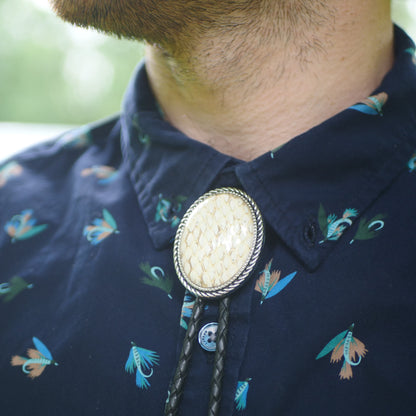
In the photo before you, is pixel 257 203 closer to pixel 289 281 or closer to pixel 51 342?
pixel 289 281

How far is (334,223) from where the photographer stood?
0.72m

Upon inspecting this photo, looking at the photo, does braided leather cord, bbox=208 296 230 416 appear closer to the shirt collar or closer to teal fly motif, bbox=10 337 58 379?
the shirt collar

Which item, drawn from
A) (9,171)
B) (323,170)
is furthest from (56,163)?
(323,170)

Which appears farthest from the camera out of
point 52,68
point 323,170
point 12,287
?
point 52,68

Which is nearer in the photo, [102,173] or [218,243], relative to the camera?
[218,243]

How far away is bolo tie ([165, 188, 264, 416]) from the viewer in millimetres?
652

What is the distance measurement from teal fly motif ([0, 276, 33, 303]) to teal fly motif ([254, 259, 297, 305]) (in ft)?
1.62

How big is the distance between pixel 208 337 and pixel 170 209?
27cm

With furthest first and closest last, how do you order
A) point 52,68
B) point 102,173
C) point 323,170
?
1. point 52,68
2. point 102,173
3. point 323,170

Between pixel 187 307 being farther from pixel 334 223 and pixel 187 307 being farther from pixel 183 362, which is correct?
pixel 334 223

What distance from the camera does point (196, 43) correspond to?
2.76 feet

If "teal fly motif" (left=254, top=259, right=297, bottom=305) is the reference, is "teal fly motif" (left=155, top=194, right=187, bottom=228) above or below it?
below

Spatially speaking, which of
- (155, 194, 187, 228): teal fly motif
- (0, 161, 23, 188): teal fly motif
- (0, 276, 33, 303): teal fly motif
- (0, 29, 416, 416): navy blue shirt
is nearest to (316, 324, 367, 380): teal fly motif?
(0, 29, 416, 416): navy blue shirt

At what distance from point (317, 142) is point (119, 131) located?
1.93ft
